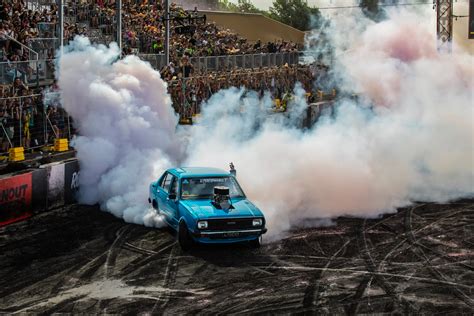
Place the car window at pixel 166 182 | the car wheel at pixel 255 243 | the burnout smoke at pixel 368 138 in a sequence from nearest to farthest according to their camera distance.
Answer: the car wheel at pixel 255 243, the car window at pixel 166 182, the burnout smoke at pixel 368 138

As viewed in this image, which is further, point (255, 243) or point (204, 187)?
point (204, 187)

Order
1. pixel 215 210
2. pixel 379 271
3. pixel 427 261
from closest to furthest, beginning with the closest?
1. pixel 379 271
2. pixel 427 261
3. pixel 215 210

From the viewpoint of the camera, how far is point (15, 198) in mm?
15695

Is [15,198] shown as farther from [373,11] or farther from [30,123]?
[373,11]

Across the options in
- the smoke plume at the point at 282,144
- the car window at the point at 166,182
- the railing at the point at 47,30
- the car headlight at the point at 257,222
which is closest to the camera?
the car headlight at the point at 257,222

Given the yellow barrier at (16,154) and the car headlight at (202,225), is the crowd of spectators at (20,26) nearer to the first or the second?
the yellow barrier at (16,154)

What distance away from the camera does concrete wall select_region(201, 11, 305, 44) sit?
5784 centimetres

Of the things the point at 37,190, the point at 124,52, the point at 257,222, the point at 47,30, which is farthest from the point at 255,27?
the point at 257,222

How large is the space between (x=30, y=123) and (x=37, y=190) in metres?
3.79

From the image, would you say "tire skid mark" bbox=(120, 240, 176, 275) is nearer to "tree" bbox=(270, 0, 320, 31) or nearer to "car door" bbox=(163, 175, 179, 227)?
"car door" bbox=(163, 175, 179, 227)

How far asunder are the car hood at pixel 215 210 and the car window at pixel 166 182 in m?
1.13

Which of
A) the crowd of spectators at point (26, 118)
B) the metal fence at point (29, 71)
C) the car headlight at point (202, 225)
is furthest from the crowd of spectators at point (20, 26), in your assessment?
the car headlight at point (202, 225)

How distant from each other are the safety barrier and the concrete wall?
133ft

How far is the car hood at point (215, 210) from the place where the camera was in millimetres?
13305
